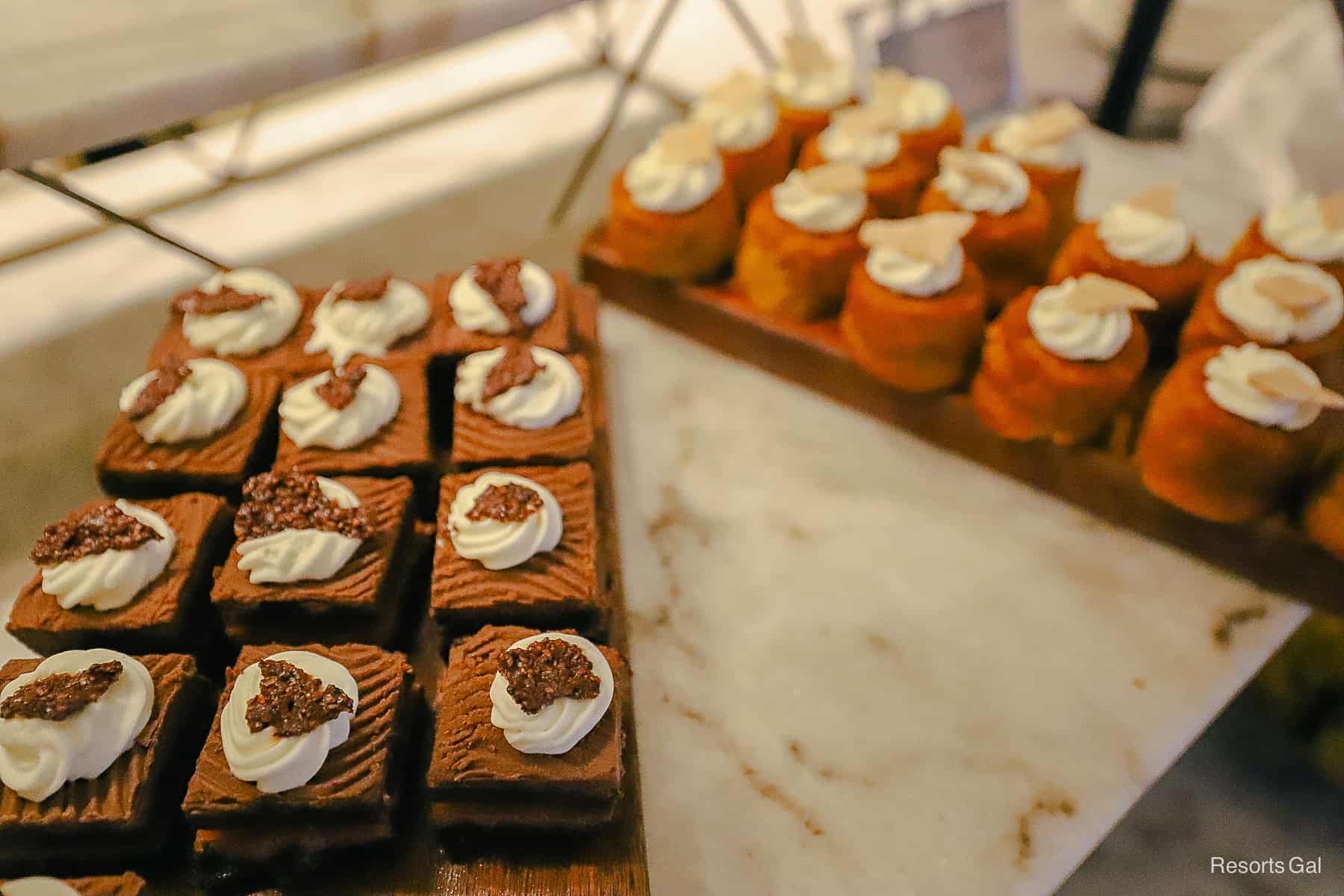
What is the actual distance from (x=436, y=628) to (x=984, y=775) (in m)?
0.94

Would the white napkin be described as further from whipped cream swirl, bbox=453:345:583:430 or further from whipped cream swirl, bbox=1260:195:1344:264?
whipped cream swirl, bbox=453:345:583:430

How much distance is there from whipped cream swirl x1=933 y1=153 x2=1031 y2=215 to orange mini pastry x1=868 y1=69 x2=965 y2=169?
10.3 inches

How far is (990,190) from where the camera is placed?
2006 mm

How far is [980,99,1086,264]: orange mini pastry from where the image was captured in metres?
2.13

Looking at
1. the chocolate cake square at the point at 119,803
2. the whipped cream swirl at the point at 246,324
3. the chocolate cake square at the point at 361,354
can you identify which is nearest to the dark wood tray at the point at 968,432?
the chocolate cake square at the point at 361,354

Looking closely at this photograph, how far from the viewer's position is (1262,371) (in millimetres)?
1612

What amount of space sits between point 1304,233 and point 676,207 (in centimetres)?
129

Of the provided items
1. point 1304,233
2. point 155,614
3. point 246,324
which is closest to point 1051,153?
point 1304,233

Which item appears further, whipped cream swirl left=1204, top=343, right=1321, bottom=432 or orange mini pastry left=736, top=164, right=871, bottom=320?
orange mini pastry left=736, top=164, right=871, bottom=320

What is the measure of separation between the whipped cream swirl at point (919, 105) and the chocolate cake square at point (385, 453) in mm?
1308

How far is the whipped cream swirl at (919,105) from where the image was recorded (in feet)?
7.41

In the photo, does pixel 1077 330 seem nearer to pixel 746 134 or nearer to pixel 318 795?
pixel 746 134

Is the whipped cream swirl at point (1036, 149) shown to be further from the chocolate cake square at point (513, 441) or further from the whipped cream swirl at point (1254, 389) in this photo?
the chocolate cake square at point (513, 441)

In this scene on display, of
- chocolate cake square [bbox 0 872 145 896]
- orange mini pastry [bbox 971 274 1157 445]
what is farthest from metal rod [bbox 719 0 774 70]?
chocolate cake square [bbox 0 872 145 896]
